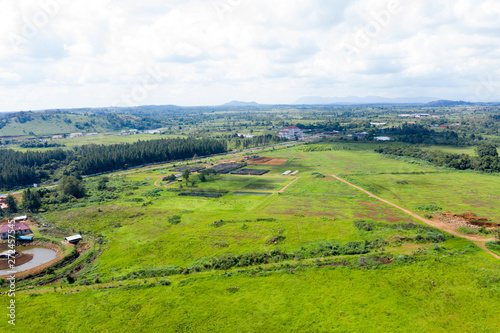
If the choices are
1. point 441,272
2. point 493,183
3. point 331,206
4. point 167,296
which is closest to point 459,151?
point 493,183

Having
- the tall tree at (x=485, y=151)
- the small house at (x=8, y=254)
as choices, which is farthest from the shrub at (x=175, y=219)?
the tall tree at (x=485, y=151)

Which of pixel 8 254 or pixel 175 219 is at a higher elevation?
pixel 175 219

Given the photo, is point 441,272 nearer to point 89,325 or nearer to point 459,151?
point 89,325

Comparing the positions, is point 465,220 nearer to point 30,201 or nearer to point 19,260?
point 19,260

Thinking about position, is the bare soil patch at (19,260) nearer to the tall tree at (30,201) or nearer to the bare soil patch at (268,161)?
the tall tree at (30,201)

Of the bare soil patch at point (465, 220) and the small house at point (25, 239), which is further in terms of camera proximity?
the small house at point (25, 239)

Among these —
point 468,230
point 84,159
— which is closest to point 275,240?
point 468,230

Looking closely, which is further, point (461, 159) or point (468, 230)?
point (461, 159)
